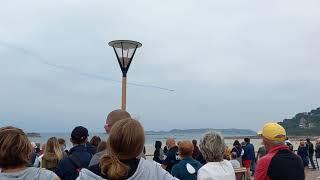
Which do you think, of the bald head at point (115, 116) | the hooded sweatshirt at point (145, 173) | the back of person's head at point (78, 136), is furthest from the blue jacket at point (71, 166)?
the hooded sweatshirt at point (145, 173)

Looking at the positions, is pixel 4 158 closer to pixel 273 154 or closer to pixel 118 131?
pixel 118 131

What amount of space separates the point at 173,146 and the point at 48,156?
3.00 meters

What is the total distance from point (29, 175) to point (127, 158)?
80 cm

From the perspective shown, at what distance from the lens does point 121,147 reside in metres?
2.79

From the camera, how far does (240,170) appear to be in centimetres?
701

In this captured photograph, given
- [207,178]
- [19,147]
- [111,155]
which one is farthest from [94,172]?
[207,178]

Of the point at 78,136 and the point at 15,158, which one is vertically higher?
the point at 78,136

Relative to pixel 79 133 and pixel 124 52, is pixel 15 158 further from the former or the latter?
pixel 124 52

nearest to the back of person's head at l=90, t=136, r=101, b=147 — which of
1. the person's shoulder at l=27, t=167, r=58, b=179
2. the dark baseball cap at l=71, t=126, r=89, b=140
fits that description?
the dark baseball cap at l=71, t=126, r=89, b=140

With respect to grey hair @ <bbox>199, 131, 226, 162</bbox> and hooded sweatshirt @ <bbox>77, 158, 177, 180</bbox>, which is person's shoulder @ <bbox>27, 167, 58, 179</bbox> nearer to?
hooded sweatshirt @ <bbox>77, 158, 177, 180</bbox>

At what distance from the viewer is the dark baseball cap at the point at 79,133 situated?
562 centimetres

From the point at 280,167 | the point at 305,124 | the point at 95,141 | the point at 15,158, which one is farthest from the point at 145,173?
the point at 305,124

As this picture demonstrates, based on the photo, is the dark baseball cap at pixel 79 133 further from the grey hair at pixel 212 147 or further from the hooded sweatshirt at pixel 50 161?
the grey hair at pixel 212 147

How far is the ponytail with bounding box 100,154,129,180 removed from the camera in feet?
8.88
